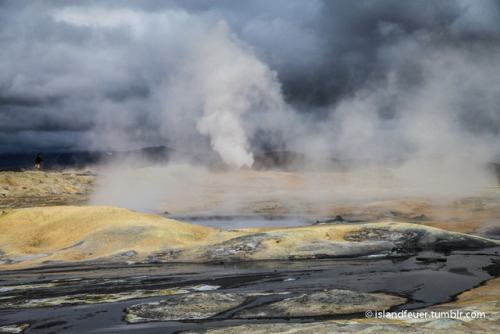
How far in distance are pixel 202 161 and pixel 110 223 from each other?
100 metres

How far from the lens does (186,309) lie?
11.6 meters

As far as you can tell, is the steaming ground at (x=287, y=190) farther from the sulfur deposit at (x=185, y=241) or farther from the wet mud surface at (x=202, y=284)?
the wet mud surface at (x=202, y=284)

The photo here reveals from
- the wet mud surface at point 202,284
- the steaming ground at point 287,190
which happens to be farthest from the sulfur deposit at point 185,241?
the steaming ground at point 287,190

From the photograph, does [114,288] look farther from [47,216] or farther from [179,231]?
[47,216]

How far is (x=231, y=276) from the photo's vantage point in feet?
57.8

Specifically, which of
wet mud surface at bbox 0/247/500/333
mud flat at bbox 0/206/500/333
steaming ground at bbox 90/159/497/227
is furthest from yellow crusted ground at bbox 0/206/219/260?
steaming ground at bbox 90/159/497/227

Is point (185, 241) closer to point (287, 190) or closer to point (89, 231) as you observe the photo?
point (89, 231)

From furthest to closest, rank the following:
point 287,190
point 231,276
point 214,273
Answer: point 287,190 → point 214,273 → point 231,276

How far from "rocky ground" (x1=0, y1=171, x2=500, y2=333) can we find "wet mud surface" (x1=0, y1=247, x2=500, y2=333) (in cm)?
5

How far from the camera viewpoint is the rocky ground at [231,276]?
1063cm

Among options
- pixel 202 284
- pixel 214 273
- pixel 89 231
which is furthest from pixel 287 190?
pixel 202 284

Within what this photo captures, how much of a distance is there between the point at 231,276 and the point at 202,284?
77.5 inches

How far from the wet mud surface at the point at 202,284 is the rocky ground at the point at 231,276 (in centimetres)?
5

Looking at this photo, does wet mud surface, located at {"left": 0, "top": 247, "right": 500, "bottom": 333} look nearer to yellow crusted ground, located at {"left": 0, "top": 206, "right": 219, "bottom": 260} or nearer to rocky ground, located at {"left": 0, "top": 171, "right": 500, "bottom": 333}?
rocky ground, located at {"left": 0, "top": 171, "right": 500, "bottom": 333}
